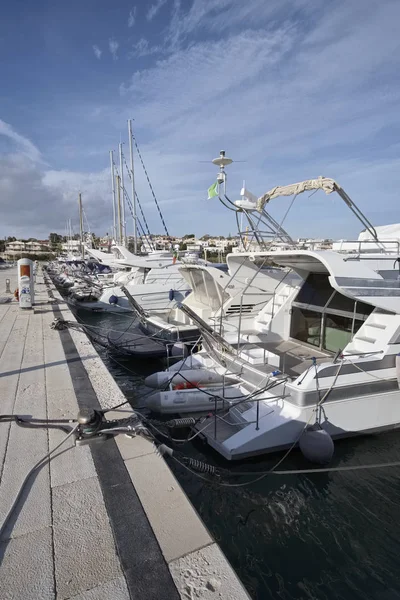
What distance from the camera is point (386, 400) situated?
21.3 ft

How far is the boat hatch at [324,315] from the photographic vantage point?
24.9ft

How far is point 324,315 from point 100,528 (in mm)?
6961

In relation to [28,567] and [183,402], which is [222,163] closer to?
[183,402]

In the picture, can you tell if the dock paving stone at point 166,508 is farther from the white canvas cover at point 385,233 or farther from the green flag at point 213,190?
the white canvas cover at point 385,233

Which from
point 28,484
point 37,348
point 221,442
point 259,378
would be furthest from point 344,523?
point 37,348

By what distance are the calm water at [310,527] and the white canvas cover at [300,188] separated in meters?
5.28

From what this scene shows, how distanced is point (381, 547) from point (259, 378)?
2.96m

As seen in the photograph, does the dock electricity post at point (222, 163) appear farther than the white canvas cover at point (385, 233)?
No

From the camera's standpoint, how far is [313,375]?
233 inches

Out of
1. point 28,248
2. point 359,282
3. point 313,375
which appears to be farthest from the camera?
point 28,248

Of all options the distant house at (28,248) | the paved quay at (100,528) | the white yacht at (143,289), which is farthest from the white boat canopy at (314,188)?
the distant house at (28,248)

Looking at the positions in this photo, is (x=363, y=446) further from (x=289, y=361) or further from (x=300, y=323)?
(x=300, y=323)

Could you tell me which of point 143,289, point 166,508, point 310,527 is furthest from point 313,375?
point 143,289

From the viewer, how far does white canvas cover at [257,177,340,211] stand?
295 inches
